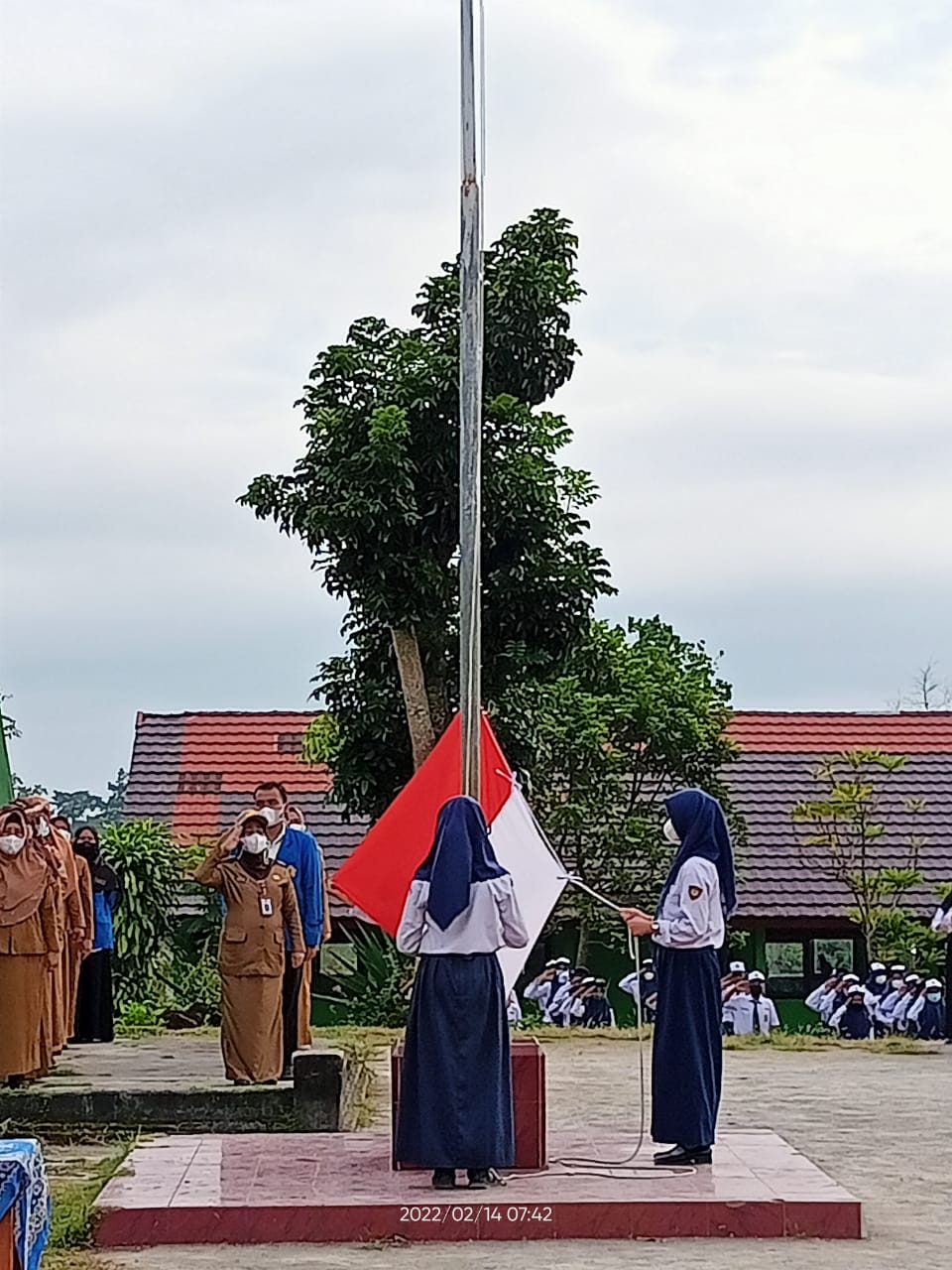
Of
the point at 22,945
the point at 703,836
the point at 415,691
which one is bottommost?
the point at 22,945

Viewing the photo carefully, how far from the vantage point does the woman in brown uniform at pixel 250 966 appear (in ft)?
40.9

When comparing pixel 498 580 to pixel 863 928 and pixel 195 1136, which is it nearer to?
pixel 195 1136

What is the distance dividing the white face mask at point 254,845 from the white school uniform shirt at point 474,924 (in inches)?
152

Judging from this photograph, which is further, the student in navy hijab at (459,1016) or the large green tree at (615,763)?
the large green tree at (615,763)

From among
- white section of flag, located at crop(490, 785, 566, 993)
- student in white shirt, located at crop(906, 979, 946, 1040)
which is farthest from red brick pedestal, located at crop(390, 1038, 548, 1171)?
student in white shirt, located at crop(906, 979, 946, 1040)

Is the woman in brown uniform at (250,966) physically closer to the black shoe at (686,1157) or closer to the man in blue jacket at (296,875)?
the man in blue jacket at (296,875)

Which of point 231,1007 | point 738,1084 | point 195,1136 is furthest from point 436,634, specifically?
point 195,1136

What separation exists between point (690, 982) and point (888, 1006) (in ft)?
44.5

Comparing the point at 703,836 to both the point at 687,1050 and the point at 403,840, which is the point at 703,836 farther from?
the point at 403,840

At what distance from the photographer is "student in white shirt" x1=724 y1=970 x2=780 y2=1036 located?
22.8 metres

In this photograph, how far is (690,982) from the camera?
379 inches

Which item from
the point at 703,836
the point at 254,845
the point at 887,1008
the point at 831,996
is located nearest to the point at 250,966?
the point at 254,845

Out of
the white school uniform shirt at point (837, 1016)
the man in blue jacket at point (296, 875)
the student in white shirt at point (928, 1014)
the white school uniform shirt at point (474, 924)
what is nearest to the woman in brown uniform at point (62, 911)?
the man in blue jacket at point (296, 875)

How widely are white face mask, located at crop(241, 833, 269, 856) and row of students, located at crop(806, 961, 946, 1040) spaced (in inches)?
409
